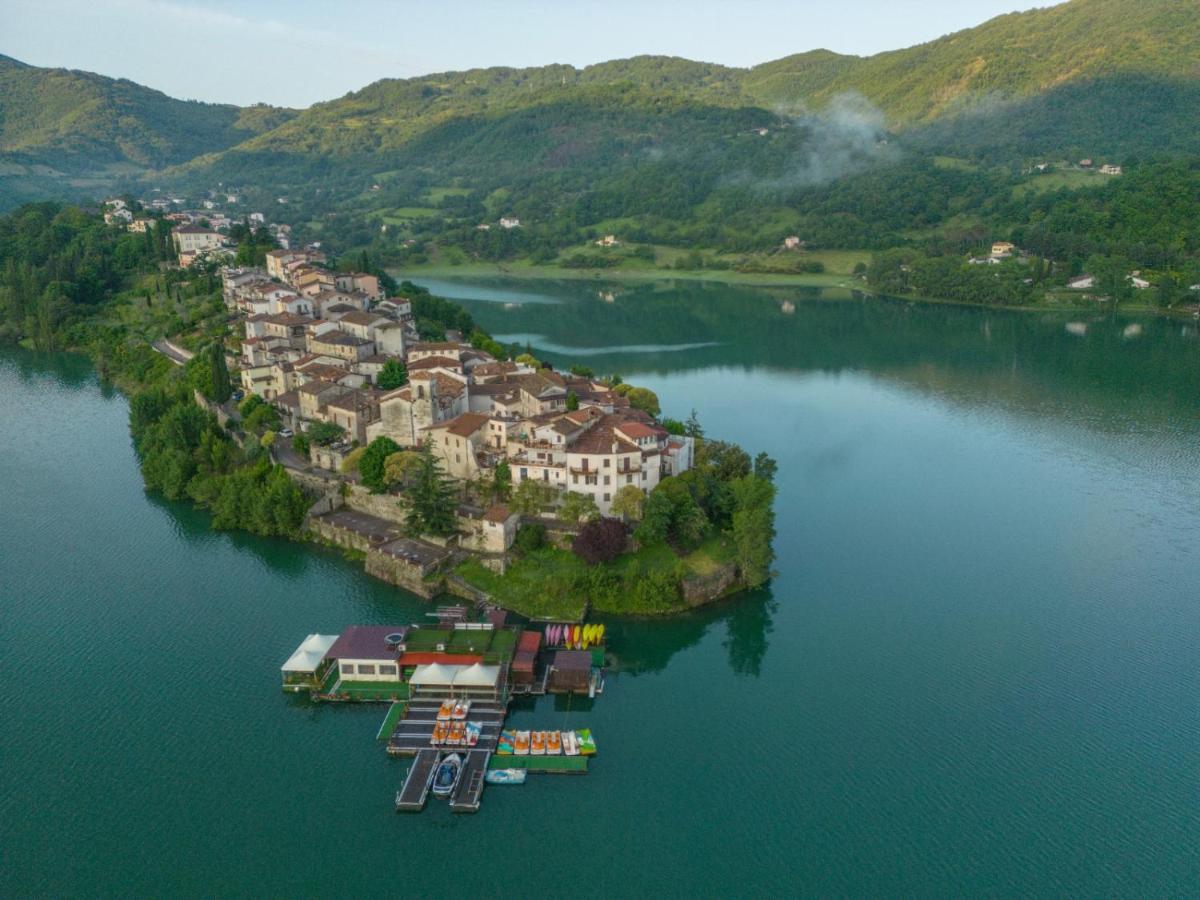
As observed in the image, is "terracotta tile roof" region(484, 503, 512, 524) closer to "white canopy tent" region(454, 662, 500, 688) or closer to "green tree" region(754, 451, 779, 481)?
"white canopy tent" region(454, 662, 500, 688)

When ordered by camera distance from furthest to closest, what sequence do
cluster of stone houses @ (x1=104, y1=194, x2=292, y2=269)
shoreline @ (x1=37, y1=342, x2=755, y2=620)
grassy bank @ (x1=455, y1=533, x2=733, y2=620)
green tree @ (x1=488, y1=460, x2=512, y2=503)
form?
cluster of stone houses @ (x1=104, y1=194, x2=292, y2=269), green tree @ (x1=488, y1=460, x2=512, y2=503), shoreline @ (x1=37, y1=342, x2=755, y2=620), grassy bank @ (x1=455, y1=533, x2=733, y2=620)

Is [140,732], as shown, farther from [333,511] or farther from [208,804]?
[333,511]

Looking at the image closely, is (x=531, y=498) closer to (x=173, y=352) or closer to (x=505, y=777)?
(x=505, y=777)

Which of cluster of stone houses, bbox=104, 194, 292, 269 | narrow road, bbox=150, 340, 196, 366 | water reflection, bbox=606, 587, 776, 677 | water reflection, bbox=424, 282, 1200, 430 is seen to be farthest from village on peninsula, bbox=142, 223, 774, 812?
cluster of stone houses, bbox=104, 194, 292, 269

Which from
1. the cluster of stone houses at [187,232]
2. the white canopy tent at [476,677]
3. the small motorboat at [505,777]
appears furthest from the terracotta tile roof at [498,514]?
the cluster of stone houses at [187,232]

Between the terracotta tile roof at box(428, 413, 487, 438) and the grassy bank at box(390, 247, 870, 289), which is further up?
the grassy bank at box(390, 247, 870, 289)

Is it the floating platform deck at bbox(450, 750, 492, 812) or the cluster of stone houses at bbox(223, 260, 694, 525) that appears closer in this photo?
the floating platform deck at bbox(450, 750, 492, 812)
